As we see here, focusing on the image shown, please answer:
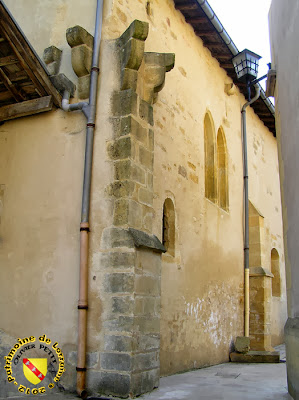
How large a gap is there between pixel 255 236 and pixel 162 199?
457 centimetres

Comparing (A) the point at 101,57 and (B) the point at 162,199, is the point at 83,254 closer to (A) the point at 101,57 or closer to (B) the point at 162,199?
(B) the point at 162,199

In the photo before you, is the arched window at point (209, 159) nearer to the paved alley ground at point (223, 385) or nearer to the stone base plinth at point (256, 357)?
the stone base plinth at point (256, 357)

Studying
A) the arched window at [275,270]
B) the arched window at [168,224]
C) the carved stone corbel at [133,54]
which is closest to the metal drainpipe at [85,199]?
the carved stone corbel at [133,54]

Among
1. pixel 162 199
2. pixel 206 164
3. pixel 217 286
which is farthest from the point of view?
pixel 206 164

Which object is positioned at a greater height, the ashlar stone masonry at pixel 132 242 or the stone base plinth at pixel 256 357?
the ashlar stone masonry at pixel 132 242

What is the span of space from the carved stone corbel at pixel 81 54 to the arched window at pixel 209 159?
156 inches

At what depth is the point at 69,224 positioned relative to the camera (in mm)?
5266

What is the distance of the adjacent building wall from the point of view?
4.58 metres

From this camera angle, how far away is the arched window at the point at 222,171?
945 cm

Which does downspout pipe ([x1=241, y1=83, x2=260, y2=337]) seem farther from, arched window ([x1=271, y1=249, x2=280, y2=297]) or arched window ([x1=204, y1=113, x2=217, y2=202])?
arched window ([x1=271, y1=249, x2=280, y2=297])

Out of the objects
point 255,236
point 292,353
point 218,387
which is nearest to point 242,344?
point 255,236

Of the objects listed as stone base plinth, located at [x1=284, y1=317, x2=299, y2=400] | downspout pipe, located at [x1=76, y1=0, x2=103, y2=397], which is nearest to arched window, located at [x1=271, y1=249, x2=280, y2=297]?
stone base plinth, located at [x1=284, y1=317, x2=299, y2=400]

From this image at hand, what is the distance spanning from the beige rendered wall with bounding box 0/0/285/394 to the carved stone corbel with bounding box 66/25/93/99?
21 centimetres

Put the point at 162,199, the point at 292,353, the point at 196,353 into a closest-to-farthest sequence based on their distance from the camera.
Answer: the point at 292,353, the point at 162,199, the point at 196,353
